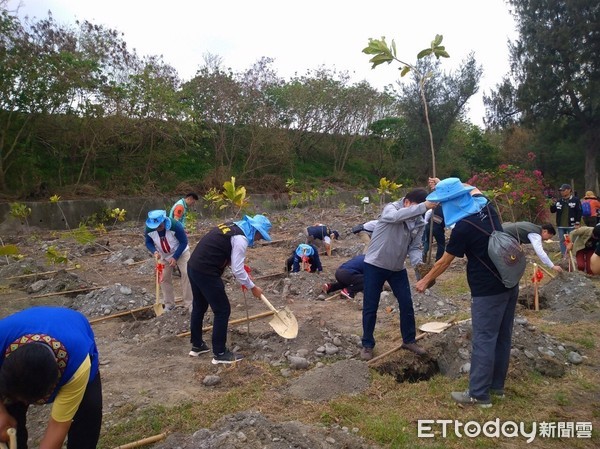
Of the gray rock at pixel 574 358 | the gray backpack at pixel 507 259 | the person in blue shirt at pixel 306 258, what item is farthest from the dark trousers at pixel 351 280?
the gray backpack at pixel 507 259

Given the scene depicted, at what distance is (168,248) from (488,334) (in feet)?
13.4

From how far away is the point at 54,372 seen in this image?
1945mm

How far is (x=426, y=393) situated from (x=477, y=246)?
3.93 ft

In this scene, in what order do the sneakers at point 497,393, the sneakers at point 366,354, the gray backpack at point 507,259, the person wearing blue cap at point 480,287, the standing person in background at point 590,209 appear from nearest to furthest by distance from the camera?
the gray backpack at point 507,259 → the person wearing blue cap at point 480,287 → the sneakers at point 497,393 → the sneakers at point 366,354 → the standing person in background at point 590,209

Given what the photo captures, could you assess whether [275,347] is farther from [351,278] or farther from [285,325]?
[351,278]

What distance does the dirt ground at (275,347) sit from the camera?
3.21 meters

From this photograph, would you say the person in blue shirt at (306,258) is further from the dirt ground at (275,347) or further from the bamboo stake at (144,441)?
the bamboo stake at (144,441)

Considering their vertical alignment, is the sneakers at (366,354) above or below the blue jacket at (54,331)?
below

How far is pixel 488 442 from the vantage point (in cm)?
316

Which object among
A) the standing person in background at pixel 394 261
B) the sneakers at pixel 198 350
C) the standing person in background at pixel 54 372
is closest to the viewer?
the standing person in background at pixel 54 372

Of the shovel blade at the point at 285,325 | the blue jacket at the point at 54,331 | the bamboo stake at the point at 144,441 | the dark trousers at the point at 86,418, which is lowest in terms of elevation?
the bamboo stake at the point at 144,441

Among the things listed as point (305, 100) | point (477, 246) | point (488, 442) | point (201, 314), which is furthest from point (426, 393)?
point (305, 100)

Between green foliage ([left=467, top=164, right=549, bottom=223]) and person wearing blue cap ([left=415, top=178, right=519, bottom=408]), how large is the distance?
11075mm

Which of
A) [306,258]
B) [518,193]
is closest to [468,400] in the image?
[306,258]
